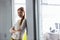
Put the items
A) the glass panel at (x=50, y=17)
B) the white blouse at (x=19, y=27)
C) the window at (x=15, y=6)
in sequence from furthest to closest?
the window at (x=15, y=6) → the white blouse at (x=19, y=27) → the glass panel at (x=50, y=17)

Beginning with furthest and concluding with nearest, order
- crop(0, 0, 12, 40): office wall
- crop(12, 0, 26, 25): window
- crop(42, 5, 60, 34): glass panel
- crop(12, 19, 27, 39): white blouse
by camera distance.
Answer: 1. crop(0, 0, 12, 40): office wall
2. crop(12, 0, 26, 25): window
3. crop(12, 19, 27, 39): white blouse
4. crop(42, 5, 60, 34): glass panel

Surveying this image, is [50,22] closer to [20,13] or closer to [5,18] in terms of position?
[20,13]

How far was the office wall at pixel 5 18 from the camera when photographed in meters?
2.59

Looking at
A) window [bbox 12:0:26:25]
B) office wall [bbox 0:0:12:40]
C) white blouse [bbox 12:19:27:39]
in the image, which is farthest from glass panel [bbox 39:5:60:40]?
office wall [bbox 0:0:12:40]

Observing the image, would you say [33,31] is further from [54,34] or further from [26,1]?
[26,1]

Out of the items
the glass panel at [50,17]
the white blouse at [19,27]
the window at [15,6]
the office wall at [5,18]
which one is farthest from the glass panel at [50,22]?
the office wall at [5,18]

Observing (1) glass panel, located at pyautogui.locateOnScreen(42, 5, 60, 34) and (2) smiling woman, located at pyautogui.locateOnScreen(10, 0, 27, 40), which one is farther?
(2) smiling woman, located at pyautogui.locateOnScreen(10, 0, 27, 40)

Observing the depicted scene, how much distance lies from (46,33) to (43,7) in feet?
1.54

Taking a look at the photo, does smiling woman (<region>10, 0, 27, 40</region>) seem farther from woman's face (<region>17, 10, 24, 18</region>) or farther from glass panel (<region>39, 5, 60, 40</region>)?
glass panel (<region>39, 5, 60, 40</region>)

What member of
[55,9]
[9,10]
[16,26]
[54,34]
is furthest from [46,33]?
[9,10]

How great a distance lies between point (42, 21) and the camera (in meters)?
2.18

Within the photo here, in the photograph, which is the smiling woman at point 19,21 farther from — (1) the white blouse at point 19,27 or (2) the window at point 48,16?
(2) the window at point 48,16

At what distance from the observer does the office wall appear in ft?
8.48

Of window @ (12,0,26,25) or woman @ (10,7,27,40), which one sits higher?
window @ (12,0,26,25)
